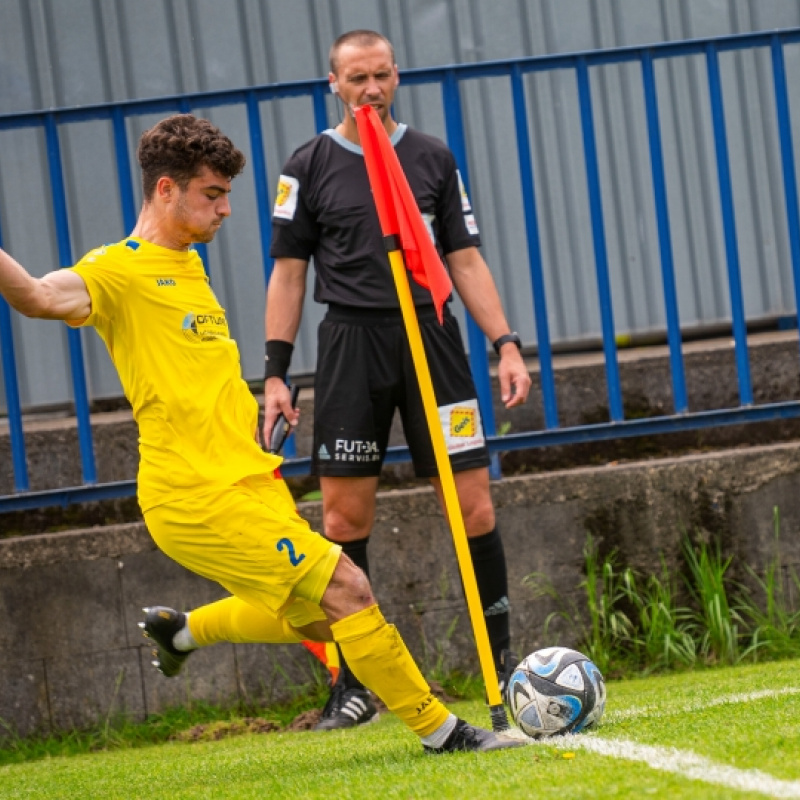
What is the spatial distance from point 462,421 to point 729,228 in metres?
1.95

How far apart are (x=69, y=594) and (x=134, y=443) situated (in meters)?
0.91

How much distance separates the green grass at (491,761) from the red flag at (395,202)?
53.6 inches

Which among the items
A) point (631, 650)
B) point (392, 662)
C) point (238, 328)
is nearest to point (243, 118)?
point (238, 328)

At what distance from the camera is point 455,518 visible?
4254 mm

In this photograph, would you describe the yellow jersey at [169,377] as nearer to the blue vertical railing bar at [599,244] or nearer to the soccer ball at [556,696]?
the soccer ball at [556,696]

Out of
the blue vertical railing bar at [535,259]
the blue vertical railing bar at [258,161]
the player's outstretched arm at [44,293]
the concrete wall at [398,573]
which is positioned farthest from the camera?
the blue vertical railing bar at [535,259]

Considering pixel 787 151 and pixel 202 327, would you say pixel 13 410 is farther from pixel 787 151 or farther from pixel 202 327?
pixel 787 151

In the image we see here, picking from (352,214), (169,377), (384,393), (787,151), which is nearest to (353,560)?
(384,393)

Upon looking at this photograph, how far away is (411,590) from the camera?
618cm

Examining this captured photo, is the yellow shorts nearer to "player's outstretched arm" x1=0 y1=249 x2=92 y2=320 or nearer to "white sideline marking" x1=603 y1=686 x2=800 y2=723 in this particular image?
"player's outstretched arm" x1=0 y1=249 x2=92 y2=320

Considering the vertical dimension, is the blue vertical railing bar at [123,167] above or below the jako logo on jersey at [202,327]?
above

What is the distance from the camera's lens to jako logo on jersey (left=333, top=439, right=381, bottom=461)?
211 inches

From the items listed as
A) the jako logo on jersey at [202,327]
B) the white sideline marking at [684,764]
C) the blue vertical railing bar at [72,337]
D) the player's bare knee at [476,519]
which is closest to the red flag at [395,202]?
the jako logo on jersey at [202,327]

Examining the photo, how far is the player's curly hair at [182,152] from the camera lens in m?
4.19
